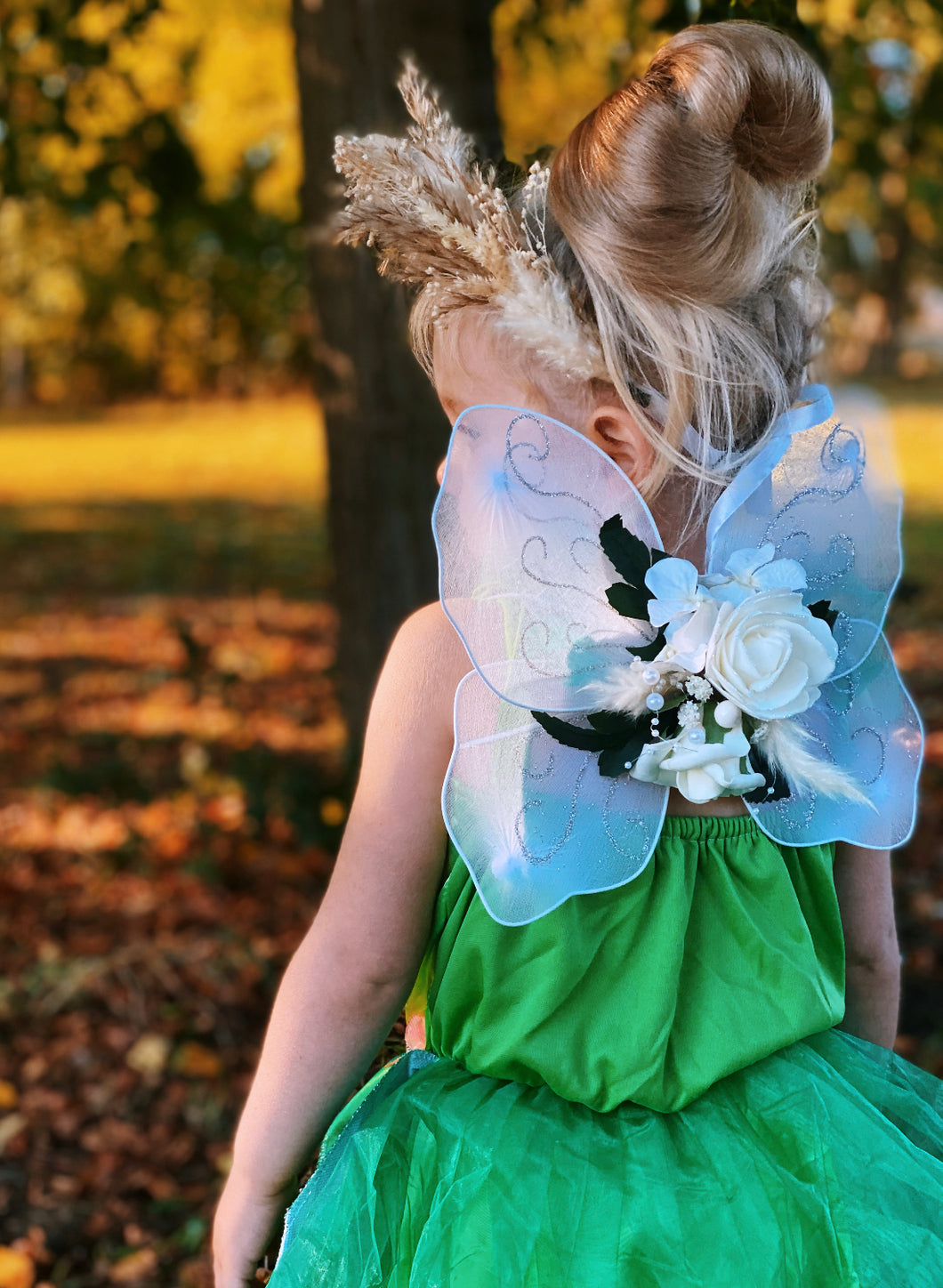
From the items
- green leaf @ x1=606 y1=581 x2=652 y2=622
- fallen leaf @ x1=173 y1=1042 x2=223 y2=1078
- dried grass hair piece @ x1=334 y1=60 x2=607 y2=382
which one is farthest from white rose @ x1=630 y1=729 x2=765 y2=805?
fallen leaf @ x1=173 y1=1042 x2=223 y2=1078

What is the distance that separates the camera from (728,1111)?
4.33ft

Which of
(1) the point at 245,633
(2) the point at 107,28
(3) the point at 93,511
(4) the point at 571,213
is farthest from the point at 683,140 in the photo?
(3) the point at 93,511

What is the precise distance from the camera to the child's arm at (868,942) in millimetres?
1509

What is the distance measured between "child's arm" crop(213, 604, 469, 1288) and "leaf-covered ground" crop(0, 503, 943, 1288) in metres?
1.25

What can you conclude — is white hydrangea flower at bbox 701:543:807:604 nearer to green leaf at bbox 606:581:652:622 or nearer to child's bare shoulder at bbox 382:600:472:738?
green leaf at bbox 606:581:652:622

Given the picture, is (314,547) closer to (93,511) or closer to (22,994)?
(93,511)

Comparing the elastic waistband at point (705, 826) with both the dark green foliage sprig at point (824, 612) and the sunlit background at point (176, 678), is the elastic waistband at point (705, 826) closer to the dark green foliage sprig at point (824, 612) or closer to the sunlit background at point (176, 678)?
the dark green foliage sprig at point (824, 612)

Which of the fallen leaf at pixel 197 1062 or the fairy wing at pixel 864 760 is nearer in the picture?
the fairy wing at pixel 864 760

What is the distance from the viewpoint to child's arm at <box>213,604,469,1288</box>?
1293 millimetres

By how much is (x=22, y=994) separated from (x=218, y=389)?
1040 inches

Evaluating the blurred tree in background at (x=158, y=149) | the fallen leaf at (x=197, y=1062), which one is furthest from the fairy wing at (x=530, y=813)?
the blurred tree in background at (x=158, y=149)

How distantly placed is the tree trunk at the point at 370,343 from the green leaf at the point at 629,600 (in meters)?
1.61

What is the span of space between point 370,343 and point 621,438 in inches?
77.5

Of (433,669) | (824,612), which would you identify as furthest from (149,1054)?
(824,612)
